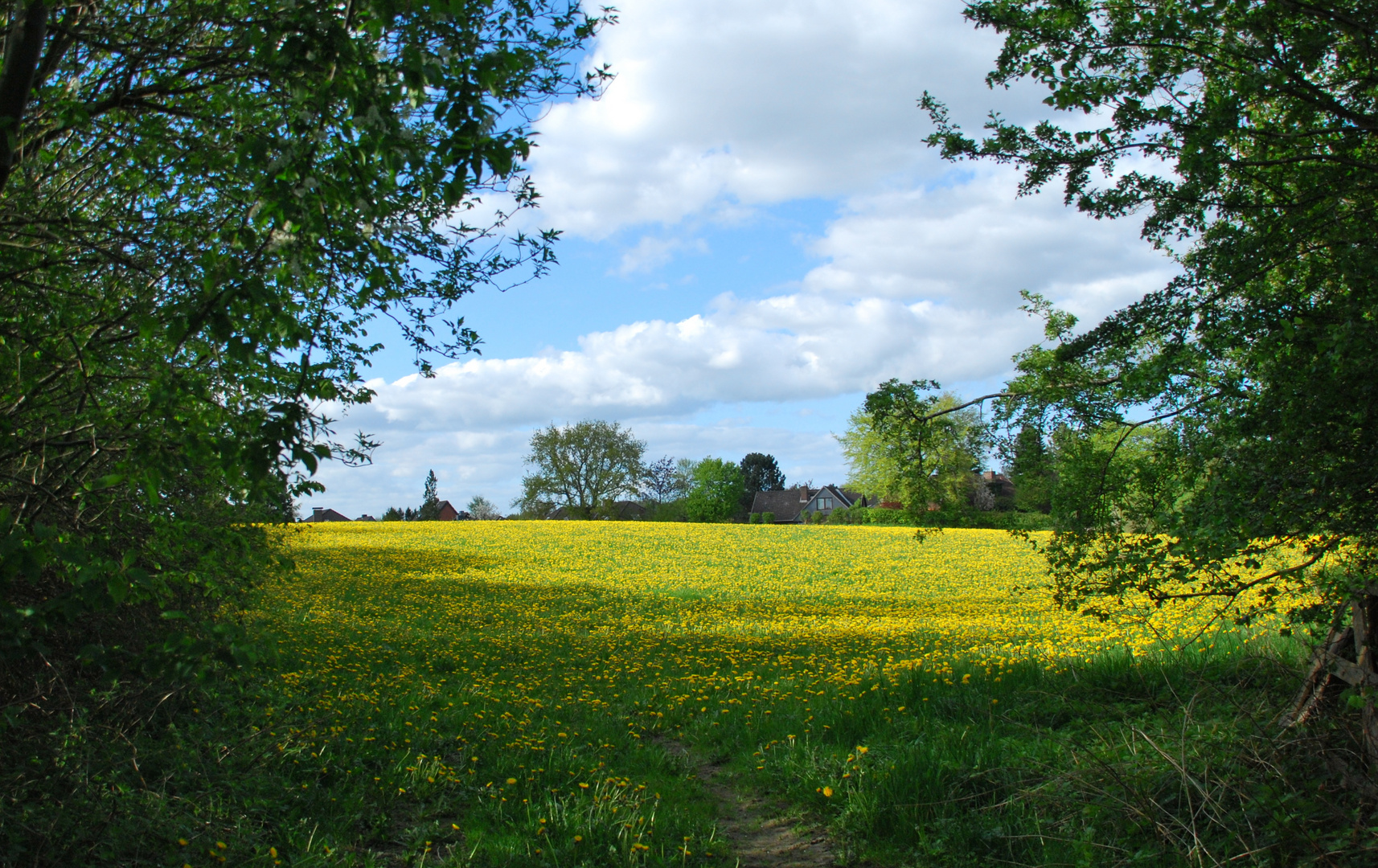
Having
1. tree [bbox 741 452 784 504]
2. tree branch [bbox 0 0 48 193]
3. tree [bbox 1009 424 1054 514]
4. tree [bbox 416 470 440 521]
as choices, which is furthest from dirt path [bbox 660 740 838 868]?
tree [bbox 741 452 784 504]

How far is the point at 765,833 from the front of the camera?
17.7 feet

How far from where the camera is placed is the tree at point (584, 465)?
2301 inches

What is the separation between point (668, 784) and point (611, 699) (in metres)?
2.36

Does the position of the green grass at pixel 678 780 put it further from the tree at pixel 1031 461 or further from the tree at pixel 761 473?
the tree at pixel 761 473

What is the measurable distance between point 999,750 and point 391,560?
61.5 ft

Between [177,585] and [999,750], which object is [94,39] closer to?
[177,585]

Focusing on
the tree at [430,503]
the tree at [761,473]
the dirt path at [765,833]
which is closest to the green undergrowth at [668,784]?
the dirt path at [765,833]

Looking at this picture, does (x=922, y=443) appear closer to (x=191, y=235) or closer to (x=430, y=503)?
(x=191, y=235)

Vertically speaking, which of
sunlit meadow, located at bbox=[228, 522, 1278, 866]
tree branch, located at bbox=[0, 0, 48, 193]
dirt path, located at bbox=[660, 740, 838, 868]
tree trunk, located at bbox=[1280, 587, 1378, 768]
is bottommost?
dirt path, located at bbox=[660, 740, 838, 868]

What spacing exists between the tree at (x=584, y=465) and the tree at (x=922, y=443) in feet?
167

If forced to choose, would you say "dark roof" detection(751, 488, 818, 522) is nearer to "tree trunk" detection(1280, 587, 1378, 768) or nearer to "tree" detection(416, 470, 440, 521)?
"tree" detection(416, 470, 440, 521)

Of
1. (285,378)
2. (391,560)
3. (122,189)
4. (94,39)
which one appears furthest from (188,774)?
(391,560)

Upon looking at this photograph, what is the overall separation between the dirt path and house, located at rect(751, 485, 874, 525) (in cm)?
7487

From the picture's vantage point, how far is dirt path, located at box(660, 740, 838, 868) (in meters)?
4.98
